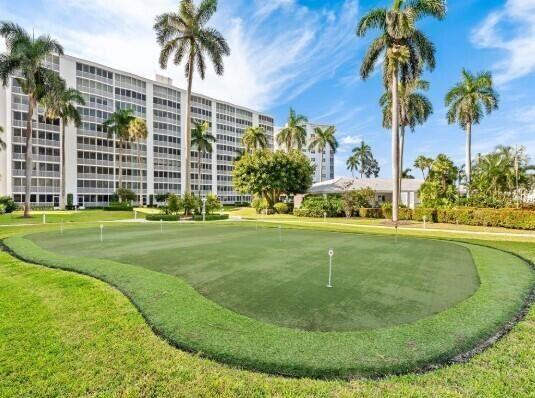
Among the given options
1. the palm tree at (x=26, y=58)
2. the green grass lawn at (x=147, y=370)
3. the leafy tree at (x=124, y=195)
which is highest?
the palm tree at (x=26, y=58)

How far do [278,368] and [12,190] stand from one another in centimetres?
6433

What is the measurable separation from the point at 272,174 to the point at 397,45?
22465 millimetres

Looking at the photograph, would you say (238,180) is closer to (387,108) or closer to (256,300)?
(387,108)

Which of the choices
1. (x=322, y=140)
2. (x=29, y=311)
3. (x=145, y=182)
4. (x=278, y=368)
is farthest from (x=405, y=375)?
(x=145, y=182)

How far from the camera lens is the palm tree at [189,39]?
3219cm

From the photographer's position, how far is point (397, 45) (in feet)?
95.6

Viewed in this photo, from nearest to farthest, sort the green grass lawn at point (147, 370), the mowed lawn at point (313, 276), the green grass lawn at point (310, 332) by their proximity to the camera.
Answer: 1. the green grass lawn at point (147, 370)
2. the green grass lawn at point (310, 332)
3. the mowed lawn at point (313, 276)

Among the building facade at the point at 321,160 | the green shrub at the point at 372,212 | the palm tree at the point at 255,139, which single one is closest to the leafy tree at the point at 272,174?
the green shrub at the point at 372,212

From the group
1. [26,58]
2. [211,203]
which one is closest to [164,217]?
[211,203]

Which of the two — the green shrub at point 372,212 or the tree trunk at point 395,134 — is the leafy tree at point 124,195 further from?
the tree trunk at point 395,134

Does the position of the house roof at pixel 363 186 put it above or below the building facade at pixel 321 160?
below

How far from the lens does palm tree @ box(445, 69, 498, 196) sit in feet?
138

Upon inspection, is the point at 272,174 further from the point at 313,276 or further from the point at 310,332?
the point at 310,332

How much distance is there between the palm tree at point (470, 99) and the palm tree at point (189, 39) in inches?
1246
